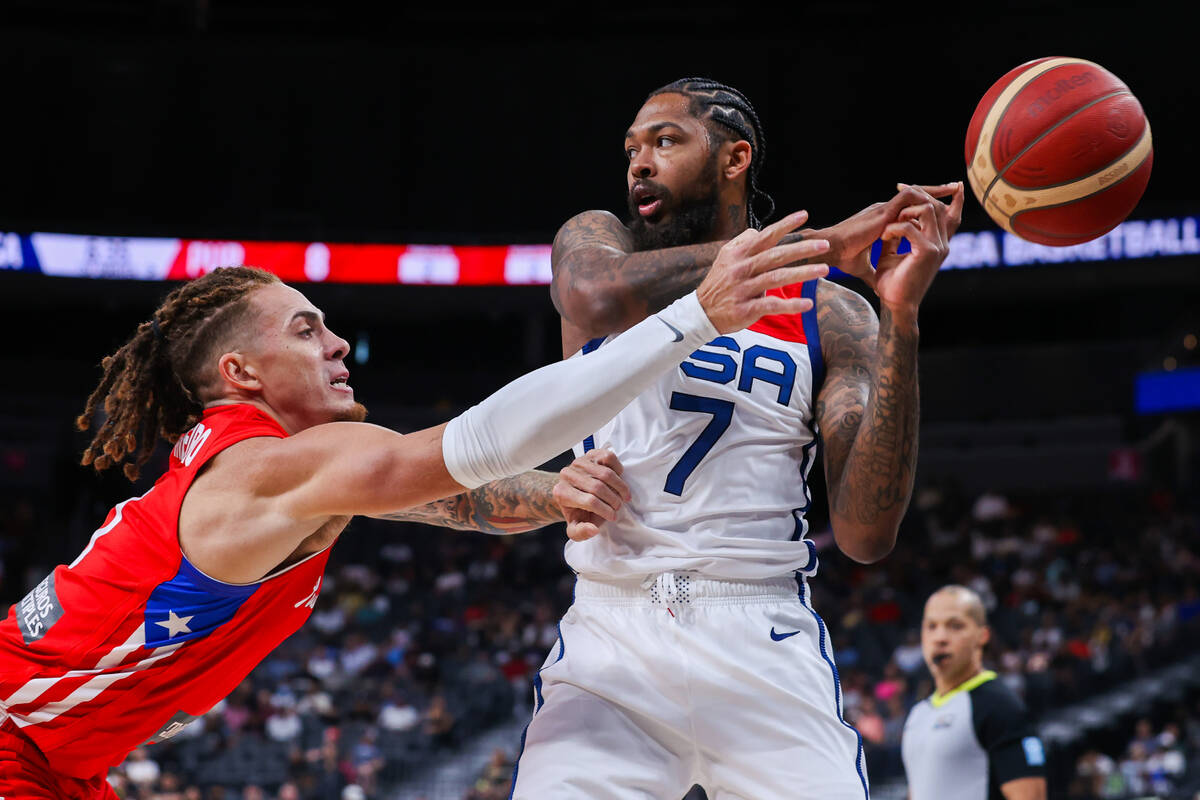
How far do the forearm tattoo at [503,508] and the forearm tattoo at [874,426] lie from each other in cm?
73

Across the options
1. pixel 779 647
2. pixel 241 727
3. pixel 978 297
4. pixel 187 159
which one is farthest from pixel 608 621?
pixel 187 159

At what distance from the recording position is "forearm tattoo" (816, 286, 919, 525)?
9.35 ft

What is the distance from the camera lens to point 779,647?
284cm

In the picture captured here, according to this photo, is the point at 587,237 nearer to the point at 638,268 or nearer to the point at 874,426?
the point at 638,268

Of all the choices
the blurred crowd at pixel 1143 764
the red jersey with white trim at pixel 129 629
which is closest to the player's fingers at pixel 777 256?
the red jersey with white trim at pixel 129 629

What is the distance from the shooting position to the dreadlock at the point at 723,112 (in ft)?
11.0

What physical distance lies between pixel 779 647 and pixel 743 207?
1.28 meters

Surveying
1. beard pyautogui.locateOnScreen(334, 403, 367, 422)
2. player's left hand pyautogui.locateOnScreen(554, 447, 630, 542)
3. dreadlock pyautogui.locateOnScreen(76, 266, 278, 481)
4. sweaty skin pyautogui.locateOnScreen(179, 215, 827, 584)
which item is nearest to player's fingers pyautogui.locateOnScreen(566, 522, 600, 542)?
player's left hand pyautogui.locateOnScreen(554, 447, 630, 542)

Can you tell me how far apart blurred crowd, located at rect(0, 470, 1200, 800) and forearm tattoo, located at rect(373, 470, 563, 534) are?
25.3 feet

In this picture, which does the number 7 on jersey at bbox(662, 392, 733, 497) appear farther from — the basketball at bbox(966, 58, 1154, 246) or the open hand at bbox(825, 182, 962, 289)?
→ the basketball at bbox(966, 58, 1154, 246)

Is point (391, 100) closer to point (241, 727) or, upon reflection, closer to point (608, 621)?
point (241, 727)

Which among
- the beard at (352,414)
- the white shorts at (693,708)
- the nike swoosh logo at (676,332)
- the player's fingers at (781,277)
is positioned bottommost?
the white shorts at (693,708)

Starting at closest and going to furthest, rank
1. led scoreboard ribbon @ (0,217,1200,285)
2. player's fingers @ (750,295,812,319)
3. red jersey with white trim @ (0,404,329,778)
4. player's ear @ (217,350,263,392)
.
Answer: player's fingers @ (750,295,812,319), red jersey with white trim @ (0,404,329,778), player's ear @ (217,350,263,392), led scoreboard ribbon @ (0,217,1200,285)

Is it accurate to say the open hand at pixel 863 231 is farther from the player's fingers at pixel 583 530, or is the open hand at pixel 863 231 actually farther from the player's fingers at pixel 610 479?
the player's fingers at pixel 583 530
